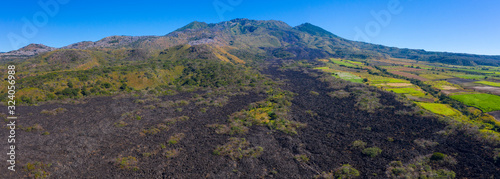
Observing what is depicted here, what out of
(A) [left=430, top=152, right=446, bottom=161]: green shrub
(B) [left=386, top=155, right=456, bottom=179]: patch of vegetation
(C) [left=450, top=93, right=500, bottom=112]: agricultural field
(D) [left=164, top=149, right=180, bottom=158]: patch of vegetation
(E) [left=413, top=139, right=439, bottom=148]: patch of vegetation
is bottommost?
(D) [left=164, top=149, right=180, bottom=158]: patch of vegetation

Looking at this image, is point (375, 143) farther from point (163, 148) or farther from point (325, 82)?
point (325, 82)

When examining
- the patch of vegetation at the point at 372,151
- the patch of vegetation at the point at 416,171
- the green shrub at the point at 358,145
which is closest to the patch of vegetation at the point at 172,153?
the green shrub at the point at 358,145

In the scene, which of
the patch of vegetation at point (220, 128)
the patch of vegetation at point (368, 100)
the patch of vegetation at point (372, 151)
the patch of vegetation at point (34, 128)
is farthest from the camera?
the patch of vegetation at point (368, 100)

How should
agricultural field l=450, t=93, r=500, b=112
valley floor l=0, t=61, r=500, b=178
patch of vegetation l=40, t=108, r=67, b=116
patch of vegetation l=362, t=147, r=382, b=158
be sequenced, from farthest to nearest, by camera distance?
agricultural field l=450, t=93, r=500, b=112, patch of vegetation l=40, t=108, r=67, b=116, patch of vegetation l=362, t=147, r=382, b=158, valley floor l=0, t=61, r=500, b=178

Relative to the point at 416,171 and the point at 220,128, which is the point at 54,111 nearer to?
the point at 220,128

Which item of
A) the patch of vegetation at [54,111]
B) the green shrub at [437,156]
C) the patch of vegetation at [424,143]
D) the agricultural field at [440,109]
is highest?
the agricultural field at [440,109]

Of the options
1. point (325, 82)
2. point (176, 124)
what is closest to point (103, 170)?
point (176, 124)

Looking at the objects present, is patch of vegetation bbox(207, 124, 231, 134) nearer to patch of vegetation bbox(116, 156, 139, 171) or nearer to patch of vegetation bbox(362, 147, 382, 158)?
patch of vegetation bbox(116, 156, 139, 171)

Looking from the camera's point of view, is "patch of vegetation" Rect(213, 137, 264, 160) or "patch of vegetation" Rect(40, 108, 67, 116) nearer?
"patch of vegetation" Rect(213, 137, 264, 160)

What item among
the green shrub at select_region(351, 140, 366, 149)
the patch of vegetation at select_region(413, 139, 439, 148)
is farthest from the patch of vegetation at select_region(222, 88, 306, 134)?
the patch of vegetation at select_region(413, 139, 439, 148)

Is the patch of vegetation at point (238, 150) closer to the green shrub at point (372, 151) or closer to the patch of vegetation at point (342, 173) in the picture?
the patch of vegetation at point (342, 173)
